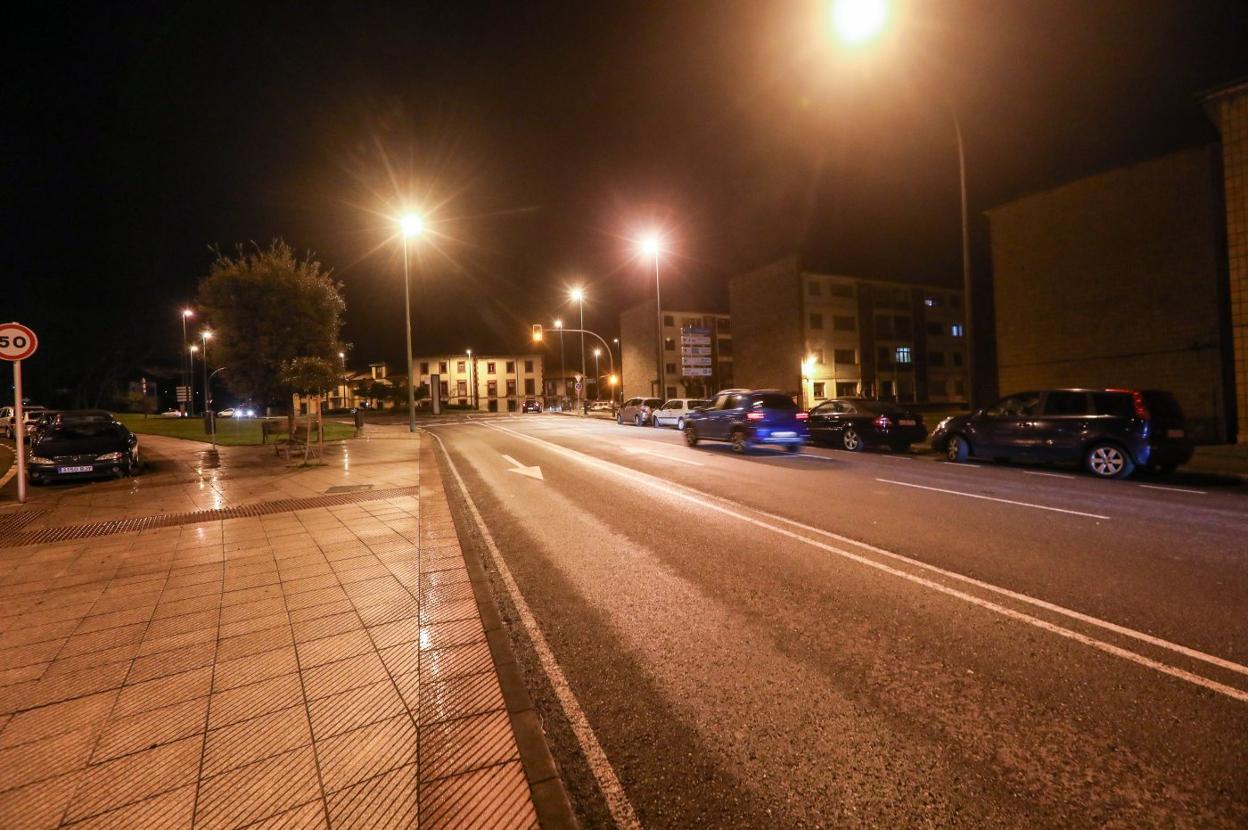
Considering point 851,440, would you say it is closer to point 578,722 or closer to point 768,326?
point 578,722

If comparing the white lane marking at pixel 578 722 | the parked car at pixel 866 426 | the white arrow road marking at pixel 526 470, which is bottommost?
the white lane marking at pixel 578 722

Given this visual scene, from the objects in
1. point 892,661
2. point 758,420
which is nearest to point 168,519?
point 892,661

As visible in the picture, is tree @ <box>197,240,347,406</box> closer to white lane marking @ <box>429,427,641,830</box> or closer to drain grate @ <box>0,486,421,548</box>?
drain grate @ <box>0,486,421,548</box>

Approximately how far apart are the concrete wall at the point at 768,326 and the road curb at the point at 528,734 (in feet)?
127

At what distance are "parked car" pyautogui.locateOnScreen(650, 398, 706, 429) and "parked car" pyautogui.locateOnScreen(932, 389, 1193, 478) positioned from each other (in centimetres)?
1684

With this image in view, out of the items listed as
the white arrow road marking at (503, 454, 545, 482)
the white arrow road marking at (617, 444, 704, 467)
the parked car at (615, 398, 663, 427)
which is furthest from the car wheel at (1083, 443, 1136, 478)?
the parked car at (615, 398, 663, 427)

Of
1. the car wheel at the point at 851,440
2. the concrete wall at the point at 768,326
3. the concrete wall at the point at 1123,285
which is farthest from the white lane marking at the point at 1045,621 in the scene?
the concrete wall at the point at 768,326

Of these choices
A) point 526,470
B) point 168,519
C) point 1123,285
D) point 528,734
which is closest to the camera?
point 528,734

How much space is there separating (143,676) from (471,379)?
285 ft

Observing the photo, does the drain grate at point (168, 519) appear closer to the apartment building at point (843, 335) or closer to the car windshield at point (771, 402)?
the car windshield at point (771, 402)

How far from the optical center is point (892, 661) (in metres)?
3.51

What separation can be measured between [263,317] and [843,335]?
1577 inches

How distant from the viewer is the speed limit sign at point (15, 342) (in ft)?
30.8

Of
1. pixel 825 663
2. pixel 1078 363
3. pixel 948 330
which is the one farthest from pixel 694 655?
pixel 948 330
